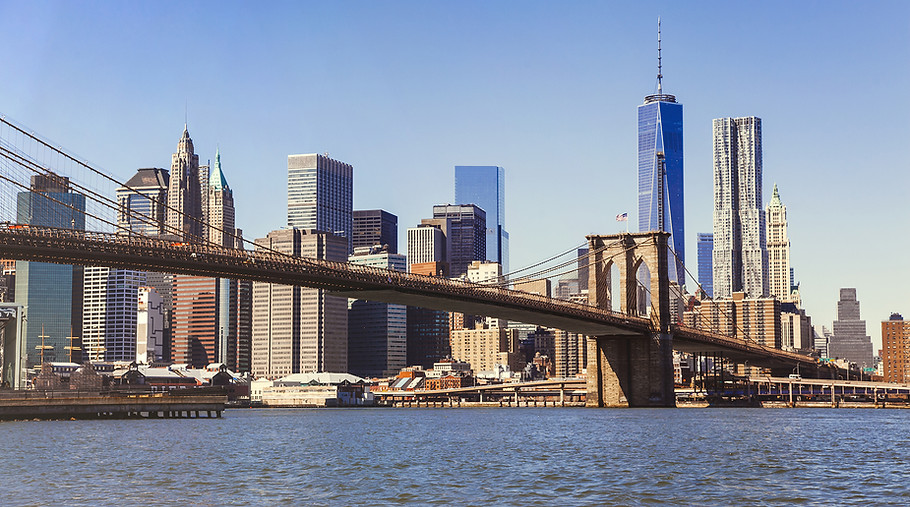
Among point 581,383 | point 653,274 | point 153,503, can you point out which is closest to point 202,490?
point 153,503

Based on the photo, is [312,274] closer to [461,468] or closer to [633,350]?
[633,350]

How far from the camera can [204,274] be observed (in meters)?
72.4

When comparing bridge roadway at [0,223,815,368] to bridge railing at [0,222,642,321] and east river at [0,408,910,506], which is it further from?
east river at [0,408,910,506]

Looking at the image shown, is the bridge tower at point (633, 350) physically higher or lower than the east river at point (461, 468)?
higher

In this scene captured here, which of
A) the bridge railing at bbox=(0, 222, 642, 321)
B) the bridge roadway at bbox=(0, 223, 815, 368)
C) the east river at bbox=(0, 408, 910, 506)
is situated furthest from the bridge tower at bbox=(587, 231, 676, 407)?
the east river at bbox=(0, 408, 910, 506)

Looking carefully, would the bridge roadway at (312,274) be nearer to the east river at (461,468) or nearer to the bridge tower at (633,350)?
the bridge tower at (633,350)

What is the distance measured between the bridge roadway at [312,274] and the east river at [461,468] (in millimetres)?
10511

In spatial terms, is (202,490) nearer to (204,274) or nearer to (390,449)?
(390,449)

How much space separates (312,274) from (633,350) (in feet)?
123

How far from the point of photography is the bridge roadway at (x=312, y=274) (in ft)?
208

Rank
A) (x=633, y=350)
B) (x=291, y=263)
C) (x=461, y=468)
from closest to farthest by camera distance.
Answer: (x=461, y=468), (x=291, y=263), (x=633, y=350)

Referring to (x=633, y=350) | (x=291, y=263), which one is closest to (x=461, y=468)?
(x=291, y=263)

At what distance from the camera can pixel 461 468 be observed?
122 feet

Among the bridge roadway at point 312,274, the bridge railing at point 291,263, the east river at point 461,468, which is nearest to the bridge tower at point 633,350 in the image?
the bridge roadway at point 312,274
